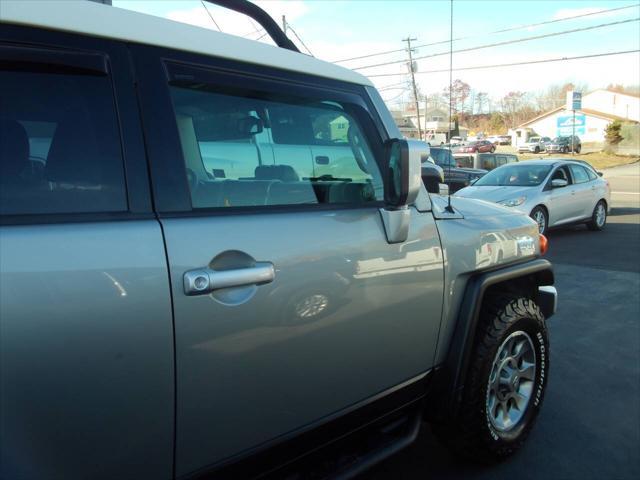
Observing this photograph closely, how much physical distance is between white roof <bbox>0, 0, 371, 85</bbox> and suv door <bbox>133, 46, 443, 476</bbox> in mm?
43

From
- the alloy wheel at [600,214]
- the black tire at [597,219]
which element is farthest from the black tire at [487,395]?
the alloy wheel at [600,214]

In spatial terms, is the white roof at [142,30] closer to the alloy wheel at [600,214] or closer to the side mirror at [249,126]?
the side mirror at [249,126]

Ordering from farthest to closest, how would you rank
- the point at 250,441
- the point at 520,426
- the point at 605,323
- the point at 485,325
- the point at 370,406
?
the point at 605,323 → the point at 520,426 → the point at 485,325 → the point at 370,406 → the point at 250,441

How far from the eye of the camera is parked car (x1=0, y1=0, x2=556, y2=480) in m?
1.42

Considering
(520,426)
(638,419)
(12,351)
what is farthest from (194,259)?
(638,419)

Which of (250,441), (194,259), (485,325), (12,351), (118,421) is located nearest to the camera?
(12,351)

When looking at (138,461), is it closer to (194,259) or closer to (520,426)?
(194,259)

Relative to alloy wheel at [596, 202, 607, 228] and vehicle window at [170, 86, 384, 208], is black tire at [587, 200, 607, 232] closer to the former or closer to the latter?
alloy wheel at [596, 202, 607, 228]

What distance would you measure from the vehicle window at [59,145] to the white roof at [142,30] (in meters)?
0.14

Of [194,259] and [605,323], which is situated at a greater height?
[194,259]

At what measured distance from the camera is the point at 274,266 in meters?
1.83

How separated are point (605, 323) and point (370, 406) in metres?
4.01

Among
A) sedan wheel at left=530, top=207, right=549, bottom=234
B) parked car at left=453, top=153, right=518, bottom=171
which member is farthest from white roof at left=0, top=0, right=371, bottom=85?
parked car at left=453, top=153, right=518, bottom=171

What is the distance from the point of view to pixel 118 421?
151 centimetres
